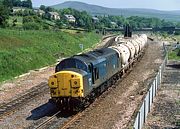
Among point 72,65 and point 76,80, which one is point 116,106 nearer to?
point 72,65

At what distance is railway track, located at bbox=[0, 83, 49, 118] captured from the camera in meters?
26.7

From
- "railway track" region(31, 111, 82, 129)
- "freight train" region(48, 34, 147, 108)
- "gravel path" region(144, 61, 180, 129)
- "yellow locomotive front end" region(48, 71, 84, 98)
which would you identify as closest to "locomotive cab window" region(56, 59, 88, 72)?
"freight train" region(48, 34, 147, 108)

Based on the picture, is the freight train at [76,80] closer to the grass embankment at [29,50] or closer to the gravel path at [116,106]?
the gravel path at [116,106]

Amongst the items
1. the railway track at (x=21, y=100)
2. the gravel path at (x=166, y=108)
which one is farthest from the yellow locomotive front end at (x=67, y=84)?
the gravel path at (x=166, y=108)

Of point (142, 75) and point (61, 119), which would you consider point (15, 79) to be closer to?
point (142, 75)

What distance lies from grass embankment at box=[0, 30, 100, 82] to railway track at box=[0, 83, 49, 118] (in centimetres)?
591

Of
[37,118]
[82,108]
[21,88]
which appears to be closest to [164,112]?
[82,108]

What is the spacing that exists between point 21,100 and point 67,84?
715cm

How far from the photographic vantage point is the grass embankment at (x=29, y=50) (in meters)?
44.8

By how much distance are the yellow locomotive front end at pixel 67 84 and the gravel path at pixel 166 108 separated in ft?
14.9

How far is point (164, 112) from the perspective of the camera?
25.6 m

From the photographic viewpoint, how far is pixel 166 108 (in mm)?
26875

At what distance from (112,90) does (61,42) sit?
44.5 m

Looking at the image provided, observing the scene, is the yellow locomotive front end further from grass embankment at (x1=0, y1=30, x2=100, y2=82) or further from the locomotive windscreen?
grass embankment at (x1=0, y1=30, x2=100, y2=82)
